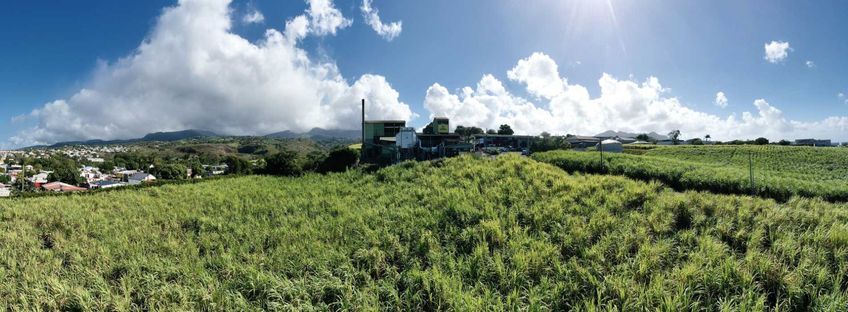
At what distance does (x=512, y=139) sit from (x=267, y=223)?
145 feet

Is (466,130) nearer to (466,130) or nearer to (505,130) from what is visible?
(466,130)

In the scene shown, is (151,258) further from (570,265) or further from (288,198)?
(570,265)

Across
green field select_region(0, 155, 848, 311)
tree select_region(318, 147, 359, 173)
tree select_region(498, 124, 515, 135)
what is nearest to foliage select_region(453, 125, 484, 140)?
tree select_region(498, 124, 515, 135)

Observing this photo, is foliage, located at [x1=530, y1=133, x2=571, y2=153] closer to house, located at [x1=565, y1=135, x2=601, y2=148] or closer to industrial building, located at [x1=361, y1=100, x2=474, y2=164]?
house, located at [x1=565, y1=135, x2=601, y2=148]

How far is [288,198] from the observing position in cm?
1406

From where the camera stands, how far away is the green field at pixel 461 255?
210 inches

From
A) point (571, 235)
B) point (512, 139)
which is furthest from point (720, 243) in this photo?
point (512, 139)

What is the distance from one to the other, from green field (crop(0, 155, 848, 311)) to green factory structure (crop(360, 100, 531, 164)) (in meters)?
16.5

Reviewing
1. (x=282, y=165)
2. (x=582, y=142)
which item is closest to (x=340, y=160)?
(x=282, y=165)

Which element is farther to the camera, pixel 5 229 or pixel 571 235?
pixel 5 229

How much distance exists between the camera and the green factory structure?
93.0 feet

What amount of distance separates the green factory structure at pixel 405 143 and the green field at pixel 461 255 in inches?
651

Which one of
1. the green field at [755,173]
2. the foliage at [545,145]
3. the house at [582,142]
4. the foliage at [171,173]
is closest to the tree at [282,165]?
the green field at [755,173]

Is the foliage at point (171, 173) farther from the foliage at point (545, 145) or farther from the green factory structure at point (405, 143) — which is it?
the foliage at point (545, 145)
